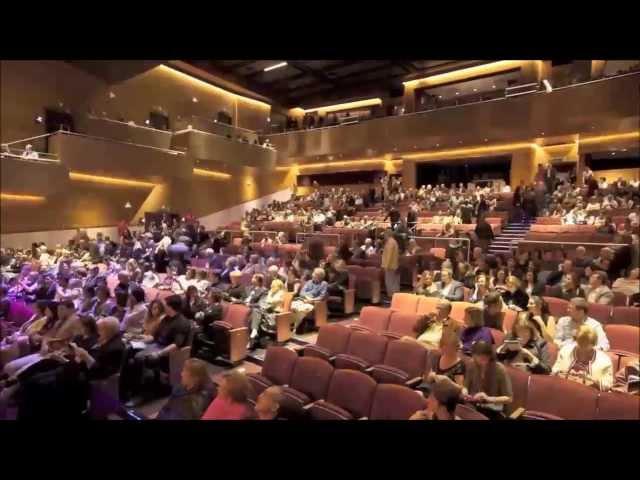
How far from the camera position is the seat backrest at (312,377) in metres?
2.35

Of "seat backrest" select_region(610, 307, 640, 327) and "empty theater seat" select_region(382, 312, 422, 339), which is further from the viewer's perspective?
"empty theater seat" select_region(382, 312, 422, 339)

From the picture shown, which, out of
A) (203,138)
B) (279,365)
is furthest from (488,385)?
(203,138)

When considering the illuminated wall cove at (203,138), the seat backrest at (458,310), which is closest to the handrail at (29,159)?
the illuminated wall cove at (203,138)

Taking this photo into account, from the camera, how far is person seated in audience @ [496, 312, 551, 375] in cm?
237

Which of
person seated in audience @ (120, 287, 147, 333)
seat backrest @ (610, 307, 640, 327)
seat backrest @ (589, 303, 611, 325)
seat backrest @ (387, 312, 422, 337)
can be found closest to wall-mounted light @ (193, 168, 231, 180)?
person seated in audience @ (120, 287, 147, 333)

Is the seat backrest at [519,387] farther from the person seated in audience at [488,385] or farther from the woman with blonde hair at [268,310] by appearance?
the woman with blonde hair at [268,310]

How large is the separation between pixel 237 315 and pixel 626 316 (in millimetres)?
2908

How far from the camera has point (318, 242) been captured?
247 inches

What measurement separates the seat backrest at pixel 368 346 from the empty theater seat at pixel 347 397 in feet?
1.92

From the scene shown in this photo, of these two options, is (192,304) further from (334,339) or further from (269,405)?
(269,405)

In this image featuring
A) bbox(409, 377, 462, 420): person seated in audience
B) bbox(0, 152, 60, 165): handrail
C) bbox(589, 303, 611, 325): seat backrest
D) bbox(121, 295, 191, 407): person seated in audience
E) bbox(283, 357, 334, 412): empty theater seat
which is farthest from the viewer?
bbox(0, 152, 60, 165): handrail

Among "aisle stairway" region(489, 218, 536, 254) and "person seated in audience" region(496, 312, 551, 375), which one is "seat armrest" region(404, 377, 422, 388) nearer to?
"person seated in audience" region(496, 312, 551, 375)

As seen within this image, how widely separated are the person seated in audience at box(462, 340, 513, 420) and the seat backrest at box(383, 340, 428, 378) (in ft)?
1.61
